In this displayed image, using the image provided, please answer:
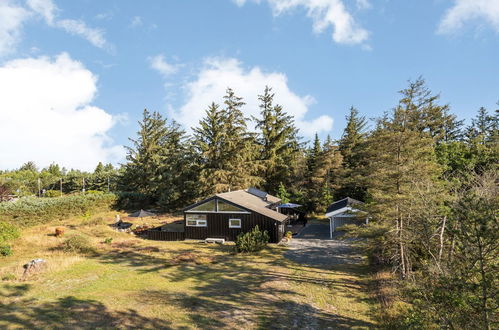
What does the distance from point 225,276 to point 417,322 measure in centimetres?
1088

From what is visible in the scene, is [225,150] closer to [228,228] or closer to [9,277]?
[228,228]

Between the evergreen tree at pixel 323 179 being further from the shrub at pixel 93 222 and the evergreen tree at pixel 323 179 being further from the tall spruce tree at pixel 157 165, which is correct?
the shrub at pixel 93 222

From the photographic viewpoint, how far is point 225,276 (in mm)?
15289

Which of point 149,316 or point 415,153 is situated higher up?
point 415,153

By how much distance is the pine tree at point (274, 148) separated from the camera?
145 feet

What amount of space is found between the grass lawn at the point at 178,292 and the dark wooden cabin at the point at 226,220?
11.5ft

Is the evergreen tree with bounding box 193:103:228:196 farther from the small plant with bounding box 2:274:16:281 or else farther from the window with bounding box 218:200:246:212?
the small plant with bounding box 2:274:16:281

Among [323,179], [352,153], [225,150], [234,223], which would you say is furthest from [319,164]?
[234,223]

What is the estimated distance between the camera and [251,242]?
20828 millimetres

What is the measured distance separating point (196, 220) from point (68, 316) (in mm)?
15187

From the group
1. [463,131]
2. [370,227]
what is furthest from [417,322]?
[463,131]

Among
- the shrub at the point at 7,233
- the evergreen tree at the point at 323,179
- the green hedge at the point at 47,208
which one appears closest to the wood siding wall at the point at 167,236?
the shrub at the point at 7,233

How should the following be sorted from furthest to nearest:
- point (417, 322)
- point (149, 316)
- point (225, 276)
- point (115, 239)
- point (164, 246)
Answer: point (115, 239)
point (164, 246)
point (225, 276)
point (149, 316)
point (417, 322)

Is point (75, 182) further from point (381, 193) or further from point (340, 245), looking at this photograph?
point (381, 193)
